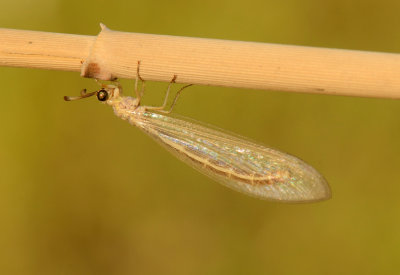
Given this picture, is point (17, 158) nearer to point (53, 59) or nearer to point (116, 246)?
point (116, 246)

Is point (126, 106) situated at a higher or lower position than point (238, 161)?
higher

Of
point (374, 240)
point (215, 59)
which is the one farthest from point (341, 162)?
point (215, 59)

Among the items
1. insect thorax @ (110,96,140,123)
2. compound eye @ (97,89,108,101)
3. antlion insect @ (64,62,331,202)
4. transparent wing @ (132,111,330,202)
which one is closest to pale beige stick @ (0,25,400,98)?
antlion insect @ (64,62,331,202)

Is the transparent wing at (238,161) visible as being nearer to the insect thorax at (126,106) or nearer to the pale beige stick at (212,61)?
the insect thorax at (126,106)

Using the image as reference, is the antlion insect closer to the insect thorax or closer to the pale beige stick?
the insect thorax

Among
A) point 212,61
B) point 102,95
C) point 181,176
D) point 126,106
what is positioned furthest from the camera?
point 181,176

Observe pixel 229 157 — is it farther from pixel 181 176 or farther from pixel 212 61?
pixel 181 176

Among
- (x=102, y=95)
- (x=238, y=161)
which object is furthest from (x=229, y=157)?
(x=102, y=95)

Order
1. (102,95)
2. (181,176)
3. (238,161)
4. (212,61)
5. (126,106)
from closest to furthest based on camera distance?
(212,61) < (238,161) < (102,95) < (126,106) < (181,176)
